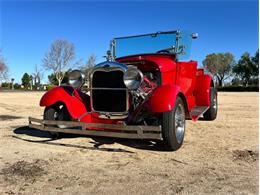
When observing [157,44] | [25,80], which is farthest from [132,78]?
[25,80]

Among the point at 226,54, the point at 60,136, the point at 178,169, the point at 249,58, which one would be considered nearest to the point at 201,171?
the point at 178,169

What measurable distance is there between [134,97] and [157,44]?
213 centimetres

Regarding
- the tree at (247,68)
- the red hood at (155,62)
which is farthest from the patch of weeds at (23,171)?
the tree at (247,68)

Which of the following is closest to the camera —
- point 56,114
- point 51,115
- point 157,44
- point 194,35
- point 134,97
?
point 134,97

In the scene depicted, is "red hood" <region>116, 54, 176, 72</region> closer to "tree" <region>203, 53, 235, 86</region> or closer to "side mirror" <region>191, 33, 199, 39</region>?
"side mirror" <region>191, 33, 199, 39</region>

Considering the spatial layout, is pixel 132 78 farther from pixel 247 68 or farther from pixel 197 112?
pixel 247 68

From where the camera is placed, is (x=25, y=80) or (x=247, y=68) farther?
(x=25, y=80)

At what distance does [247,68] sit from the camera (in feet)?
203

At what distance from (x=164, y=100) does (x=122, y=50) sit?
2.83 meters

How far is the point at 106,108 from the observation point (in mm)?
5062

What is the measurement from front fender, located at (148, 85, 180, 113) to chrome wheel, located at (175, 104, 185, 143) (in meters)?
0.42

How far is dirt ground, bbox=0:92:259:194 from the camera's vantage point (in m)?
3.04

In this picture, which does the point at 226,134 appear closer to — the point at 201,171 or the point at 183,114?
the point at 183,114

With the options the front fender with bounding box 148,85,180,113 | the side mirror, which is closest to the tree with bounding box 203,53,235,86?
the side mirror
